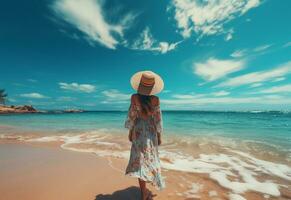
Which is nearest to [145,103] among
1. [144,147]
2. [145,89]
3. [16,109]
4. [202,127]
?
[145,89]

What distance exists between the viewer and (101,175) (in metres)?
4.93

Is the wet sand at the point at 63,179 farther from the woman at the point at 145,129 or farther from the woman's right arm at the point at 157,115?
the woman's right arm at the point at 157,115

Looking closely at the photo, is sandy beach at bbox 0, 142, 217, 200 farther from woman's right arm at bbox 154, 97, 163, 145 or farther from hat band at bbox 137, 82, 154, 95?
hat band at bbox 137, 82, 154, 95

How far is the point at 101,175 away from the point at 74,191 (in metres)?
1.02

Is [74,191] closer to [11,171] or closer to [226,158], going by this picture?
[11,171]

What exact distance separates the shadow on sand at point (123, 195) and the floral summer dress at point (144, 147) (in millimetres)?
590

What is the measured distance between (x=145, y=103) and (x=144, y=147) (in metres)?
0.80

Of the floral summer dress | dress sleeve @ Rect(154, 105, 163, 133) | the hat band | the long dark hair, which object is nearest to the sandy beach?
the floral summer dress

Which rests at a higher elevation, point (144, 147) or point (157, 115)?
point (157, 115)

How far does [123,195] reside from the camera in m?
3.96

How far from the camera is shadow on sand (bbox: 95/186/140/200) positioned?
383cm

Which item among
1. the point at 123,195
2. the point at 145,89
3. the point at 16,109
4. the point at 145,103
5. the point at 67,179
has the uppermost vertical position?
the point at 16,109

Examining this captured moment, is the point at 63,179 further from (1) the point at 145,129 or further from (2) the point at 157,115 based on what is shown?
(2) the point at 157,115

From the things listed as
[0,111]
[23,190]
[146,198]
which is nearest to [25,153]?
[23,190]
